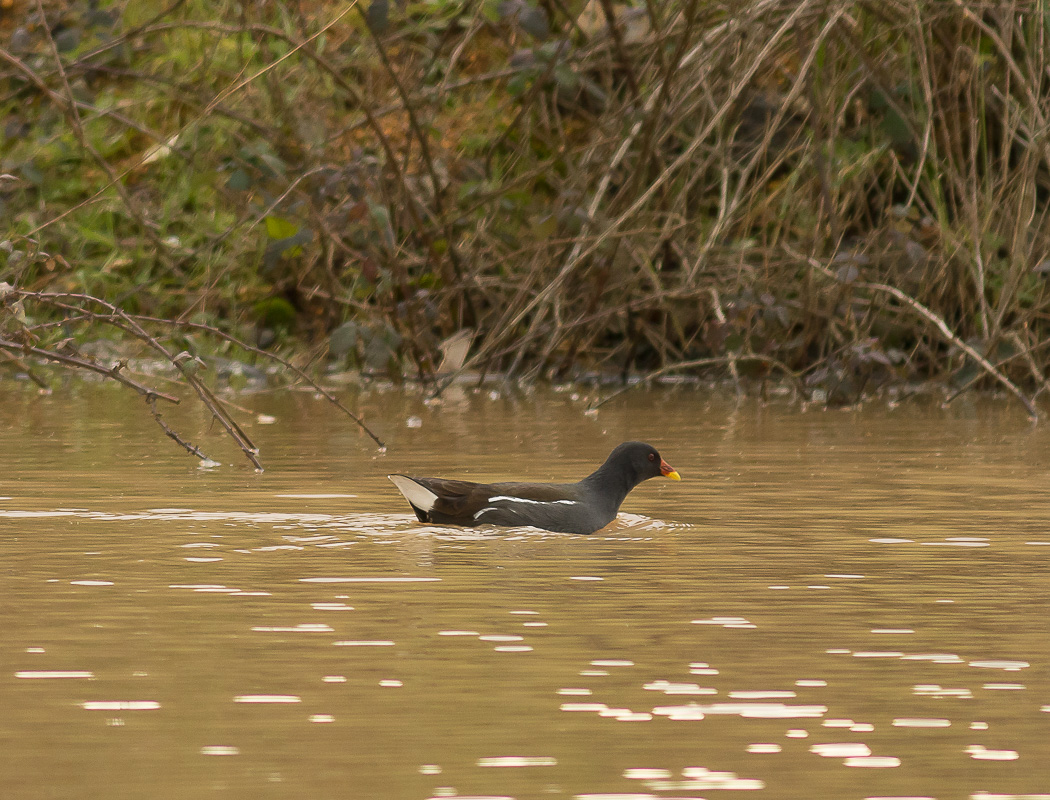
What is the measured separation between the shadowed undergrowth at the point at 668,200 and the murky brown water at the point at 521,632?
11.6 ft

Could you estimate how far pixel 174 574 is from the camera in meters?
5.57

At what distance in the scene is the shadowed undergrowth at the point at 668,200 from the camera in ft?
39.5

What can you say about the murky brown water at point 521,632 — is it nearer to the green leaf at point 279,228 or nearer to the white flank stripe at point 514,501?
the white flank stripe at point 514,501

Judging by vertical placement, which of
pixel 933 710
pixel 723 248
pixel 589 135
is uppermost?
pixel 589 135

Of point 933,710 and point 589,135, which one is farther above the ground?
point 589,135

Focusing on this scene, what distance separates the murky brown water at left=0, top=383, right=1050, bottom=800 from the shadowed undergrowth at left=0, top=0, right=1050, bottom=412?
3.53 meters

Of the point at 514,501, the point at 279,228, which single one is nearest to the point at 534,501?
the point at 514,501

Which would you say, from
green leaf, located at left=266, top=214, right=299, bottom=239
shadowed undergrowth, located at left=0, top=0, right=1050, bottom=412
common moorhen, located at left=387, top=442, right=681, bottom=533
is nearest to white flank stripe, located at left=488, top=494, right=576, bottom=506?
common moorhen, located at left=387, top=442, right=681, bottom=533

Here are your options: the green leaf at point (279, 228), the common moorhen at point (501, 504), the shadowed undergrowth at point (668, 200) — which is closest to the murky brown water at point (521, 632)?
the common moorhen at point (501, 504)

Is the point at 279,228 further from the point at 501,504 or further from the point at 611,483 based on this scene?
the point at 501,504

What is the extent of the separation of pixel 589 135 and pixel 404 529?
8.35 metres

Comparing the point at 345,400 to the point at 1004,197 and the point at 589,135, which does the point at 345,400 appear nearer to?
the point at 589,135

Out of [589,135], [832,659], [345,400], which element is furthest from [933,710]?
[589,135]

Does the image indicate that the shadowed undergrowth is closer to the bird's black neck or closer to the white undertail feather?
the bird's black neck
